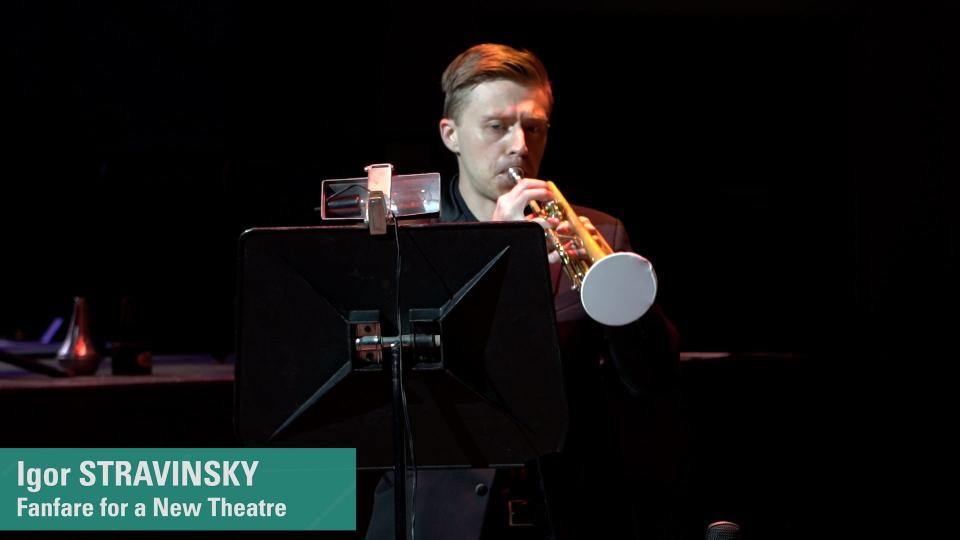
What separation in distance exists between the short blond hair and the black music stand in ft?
2.78

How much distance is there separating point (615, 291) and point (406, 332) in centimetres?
36

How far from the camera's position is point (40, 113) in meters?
4.26

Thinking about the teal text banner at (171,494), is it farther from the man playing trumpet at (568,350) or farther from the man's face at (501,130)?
the man's face at (501,130)

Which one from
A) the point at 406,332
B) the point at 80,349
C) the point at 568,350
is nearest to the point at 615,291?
the point at 406,332

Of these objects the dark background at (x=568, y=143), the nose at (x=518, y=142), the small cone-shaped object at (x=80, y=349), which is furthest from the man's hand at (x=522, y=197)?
the dark background at (x=568, y=143)

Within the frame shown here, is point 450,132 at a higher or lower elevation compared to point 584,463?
higher

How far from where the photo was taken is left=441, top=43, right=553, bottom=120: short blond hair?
2418 millimetres

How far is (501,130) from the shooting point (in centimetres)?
241

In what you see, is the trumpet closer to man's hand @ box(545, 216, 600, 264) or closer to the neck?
man's hand @ box(545, 216, 600, 264)

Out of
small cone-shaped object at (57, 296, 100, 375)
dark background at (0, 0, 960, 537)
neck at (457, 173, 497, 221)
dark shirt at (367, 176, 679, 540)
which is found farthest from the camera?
dark background at (0, 0, 960, 537)

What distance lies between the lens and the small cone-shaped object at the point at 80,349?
11.0ft

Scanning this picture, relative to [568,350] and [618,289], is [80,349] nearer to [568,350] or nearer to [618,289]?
[568,350]

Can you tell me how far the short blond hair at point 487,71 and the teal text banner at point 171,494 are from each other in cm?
90

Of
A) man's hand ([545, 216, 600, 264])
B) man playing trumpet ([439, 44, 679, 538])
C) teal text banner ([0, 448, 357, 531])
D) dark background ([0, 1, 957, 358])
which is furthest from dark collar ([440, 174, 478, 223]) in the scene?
dark background ([0, 1, 957, 358])
